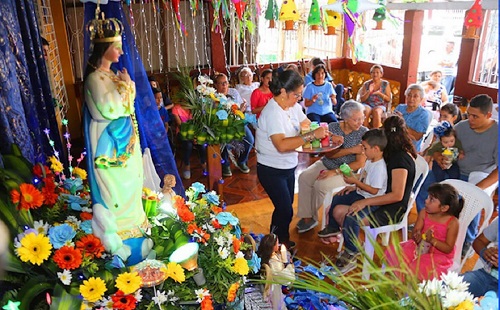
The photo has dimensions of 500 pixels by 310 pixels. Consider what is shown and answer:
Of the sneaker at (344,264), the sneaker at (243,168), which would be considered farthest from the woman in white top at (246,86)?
the sneaker at (344,264)

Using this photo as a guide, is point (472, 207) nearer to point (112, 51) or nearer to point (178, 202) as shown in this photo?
point (178, 202)

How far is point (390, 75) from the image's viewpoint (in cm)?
648

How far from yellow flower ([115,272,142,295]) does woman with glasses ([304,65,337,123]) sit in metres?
4.03

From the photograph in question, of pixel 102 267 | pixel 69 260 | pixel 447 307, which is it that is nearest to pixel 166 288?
pixel 102 267

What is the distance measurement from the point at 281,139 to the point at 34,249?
60.5 inches

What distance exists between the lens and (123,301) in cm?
154

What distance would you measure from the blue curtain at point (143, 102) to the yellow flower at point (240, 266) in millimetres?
913

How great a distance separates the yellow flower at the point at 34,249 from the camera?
156cm

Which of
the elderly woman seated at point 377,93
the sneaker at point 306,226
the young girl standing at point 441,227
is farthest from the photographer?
the elderly woman seated at point 377,93

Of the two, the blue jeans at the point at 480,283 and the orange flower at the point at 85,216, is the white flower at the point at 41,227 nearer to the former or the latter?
the orange flower at the point at 85,216

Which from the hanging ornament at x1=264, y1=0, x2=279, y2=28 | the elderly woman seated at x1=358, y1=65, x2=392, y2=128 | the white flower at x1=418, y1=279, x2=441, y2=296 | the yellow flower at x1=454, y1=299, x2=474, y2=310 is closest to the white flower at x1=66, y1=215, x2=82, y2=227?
the white flower at x1=418, y1=279, x2=441, y2=296

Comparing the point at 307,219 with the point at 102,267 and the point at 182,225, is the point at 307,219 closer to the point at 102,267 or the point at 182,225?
the point at 182,225

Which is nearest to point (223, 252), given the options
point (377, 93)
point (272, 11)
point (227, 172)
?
point (272, 11)

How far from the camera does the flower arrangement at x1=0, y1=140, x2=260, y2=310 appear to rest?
1556 millimetres
